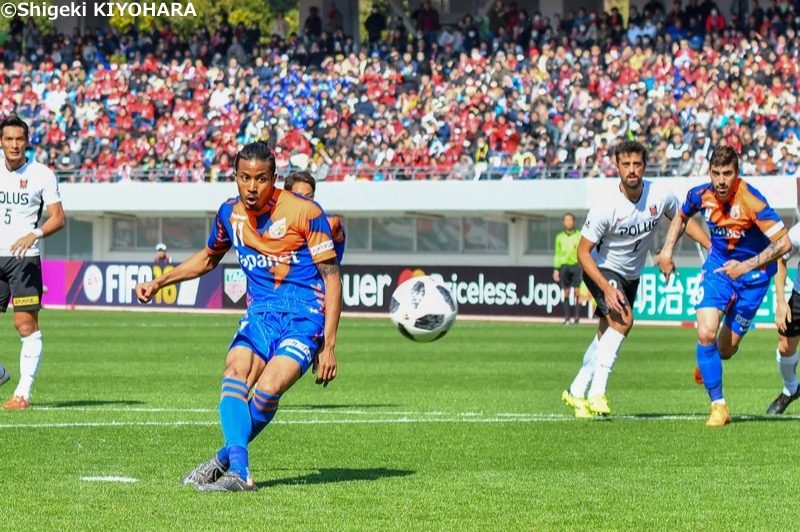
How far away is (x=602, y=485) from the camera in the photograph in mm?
8320

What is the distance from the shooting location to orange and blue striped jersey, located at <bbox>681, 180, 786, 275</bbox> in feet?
39.3

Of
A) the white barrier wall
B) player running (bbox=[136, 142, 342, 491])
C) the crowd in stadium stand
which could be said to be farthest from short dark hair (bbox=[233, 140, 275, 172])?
the white barrier wall

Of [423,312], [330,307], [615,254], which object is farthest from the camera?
[615,254]

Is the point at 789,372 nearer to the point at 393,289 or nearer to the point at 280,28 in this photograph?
the point at 393,289

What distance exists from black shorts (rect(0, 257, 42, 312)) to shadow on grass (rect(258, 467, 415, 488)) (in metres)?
4.84

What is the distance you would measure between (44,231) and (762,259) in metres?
5.77

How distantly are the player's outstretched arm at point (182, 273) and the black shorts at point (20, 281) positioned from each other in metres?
4.50

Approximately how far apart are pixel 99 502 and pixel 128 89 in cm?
4182

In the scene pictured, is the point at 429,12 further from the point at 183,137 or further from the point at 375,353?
the point at 375,353

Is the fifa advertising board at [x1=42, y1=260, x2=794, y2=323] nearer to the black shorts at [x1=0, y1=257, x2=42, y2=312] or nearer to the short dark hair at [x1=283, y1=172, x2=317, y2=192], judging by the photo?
the black shorts at [x1=0, y1=257, x2=42, y2=312]

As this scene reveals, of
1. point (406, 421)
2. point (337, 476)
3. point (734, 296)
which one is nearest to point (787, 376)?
point (734, 296)

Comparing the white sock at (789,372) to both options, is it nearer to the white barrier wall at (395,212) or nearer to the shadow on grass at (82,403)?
the shadow on grass at (82,403)

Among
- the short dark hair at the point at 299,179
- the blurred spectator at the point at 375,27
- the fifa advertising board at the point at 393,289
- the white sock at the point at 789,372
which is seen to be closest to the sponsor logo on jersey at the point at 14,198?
the short dark hair at the point at 299,179

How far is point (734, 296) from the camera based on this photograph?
12297 millimetres
